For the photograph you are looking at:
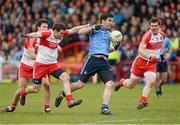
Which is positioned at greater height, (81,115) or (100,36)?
(100,36)

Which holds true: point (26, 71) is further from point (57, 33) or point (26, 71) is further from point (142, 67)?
point (142, 67)

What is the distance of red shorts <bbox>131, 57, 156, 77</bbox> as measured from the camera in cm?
1891

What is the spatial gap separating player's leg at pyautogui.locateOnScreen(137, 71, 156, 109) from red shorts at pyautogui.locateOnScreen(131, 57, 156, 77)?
224 mm

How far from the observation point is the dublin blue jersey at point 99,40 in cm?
1769

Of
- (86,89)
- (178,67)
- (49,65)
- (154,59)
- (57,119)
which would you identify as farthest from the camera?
(178,67)

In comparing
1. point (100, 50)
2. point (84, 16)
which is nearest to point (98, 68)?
point (100, 50)

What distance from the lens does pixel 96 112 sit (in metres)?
17.7

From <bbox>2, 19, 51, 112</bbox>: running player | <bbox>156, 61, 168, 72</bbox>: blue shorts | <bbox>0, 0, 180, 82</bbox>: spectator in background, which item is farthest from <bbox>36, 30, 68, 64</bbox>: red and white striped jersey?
<bbox>0, 0, 180, 82</bbox>: spectator in background

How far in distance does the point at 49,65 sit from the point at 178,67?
50.1 feet

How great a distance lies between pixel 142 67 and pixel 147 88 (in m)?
1.24

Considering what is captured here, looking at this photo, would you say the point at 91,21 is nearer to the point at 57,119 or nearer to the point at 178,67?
the point at 178,67

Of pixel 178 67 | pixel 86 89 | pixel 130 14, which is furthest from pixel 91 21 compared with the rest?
pixel 86 89

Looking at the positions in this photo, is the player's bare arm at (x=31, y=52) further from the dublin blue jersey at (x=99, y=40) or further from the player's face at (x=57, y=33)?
the dublin blue jersey at (x=99, y=40)

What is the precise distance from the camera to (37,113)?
17.5 m
